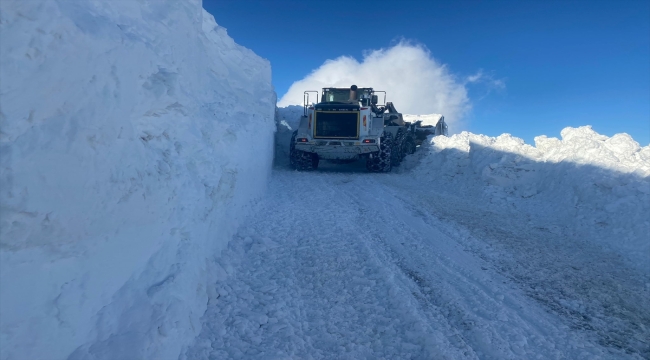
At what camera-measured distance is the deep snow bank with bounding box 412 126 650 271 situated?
7047 millimetres

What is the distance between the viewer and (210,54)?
30.7 feet

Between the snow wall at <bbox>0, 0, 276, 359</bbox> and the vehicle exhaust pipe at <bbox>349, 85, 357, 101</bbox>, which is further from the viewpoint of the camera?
the vehicle exhaust pipe at <bbox>349, 85, 357, 101</bbox>

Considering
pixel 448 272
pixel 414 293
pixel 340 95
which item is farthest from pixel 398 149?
pixel 414 293

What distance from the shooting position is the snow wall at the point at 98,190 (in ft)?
7.89

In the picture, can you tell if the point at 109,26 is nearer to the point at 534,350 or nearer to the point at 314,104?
the point at 534,350

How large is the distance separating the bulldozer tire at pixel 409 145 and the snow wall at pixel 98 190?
12429 mm

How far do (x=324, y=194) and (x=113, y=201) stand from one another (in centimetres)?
651

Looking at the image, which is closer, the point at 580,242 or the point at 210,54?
the point at 580,242

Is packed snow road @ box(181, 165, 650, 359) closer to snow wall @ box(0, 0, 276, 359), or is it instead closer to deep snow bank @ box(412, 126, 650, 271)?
snow wall @ box(0, 0, 276, 359)

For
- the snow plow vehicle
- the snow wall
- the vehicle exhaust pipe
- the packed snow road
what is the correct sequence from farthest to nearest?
the vehicle exhaust pipe < the snow plow vehicle < the packed snow road < the snow wall

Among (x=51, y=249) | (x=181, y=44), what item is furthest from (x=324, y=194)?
(x=51, y=249)

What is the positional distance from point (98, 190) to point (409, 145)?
1505 cm

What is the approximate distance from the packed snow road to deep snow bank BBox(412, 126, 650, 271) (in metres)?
0.71

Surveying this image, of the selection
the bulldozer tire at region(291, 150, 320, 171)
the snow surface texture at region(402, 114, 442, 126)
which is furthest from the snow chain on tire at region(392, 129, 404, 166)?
the snow surface texture at region(402, 114, 442, 126)
